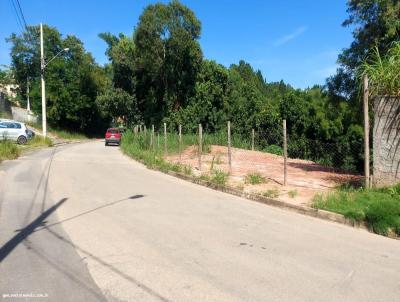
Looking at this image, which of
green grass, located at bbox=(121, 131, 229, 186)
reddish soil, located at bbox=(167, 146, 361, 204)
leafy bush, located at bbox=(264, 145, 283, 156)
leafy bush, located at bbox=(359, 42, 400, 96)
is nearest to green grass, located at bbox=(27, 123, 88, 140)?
green grass, located at bbox=(121, 131, 229, 186)

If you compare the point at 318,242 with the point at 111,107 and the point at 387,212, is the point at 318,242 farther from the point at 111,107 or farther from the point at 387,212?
the point at 111,107

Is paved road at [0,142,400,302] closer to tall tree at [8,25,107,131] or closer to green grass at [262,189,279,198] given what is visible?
green grass at [262,189,279,198]

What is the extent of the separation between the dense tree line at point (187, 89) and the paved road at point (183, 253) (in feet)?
23.1

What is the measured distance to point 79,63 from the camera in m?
67.6

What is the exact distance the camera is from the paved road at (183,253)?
5035 mm

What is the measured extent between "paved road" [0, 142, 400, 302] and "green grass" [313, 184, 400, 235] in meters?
0.35

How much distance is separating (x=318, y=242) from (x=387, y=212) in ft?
5.91

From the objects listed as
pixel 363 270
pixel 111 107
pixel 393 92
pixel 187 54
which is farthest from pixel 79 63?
pixel 363 270

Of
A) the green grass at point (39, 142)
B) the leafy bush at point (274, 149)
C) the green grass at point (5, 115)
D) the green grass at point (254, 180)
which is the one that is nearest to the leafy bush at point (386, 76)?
the green grass at point (254, 180)

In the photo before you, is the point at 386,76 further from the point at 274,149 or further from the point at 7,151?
the point at 274,149

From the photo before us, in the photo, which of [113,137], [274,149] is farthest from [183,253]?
[113,137]

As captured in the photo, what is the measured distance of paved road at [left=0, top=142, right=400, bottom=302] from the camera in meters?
5.04

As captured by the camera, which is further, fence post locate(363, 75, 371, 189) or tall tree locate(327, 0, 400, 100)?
tall tree locate(327, 0, 400, 100)

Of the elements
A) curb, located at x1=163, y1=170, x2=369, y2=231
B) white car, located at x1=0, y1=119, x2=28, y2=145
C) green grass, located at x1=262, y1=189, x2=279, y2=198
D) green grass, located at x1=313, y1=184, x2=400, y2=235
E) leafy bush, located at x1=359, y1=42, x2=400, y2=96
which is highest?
leafy bush, located at x1=359, y1=42, x2=400, y2=96
